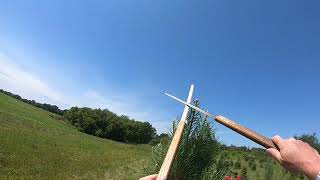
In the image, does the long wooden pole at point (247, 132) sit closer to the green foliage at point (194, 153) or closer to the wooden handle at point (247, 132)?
the wooden handle at point (247, 132)

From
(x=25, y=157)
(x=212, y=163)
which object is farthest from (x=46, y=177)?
(x=212, y=163)

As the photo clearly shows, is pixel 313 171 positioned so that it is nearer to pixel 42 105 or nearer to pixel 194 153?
pixel 194 153

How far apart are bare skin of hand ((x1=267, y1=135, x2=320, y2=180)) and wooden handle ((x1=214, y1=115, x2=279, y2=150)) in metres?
0.03

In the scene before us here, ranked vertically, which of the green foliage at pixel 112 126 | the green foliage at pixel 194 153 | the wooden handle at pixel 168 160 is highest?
the green foliage at pixel 112 126

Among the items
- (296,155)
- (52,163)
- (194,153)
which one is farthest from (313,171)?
(52,163)

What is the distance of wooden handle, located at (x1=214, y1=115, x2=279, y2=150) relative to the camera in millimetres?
1312

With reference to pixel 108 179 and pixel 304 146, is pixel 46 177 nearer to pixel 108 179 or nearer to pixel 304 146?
pixel 108 179

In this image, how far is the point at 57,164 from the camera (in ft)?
92.7

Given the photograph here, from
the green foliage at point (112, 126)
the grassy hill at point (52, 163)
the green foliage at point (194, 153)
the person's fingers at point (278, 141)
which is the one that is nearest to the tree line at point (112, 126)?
the green foliage at point (112, 126)

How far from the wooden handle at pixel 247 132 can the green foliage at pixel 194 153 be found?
13.1 ft

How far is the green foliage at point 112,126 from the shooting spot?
70125mm

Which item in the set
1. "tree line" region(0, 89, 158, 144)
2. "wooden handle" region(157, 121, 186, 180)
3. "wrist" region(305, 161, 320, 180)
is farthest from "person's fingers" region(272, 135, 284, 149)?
"tree line" region(0, 89, 158, 144)

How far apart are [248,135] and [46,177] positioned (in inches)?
924

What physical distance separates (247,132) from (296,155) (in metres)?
0.16
